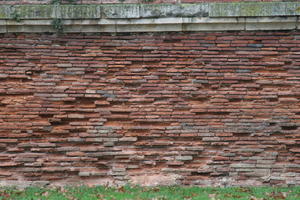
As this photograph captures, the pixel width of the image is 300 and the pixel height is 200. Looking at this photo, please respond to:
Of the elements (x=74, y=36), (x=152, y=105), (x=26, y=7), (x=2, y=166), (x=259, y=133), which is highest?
Answer: (x=26, y=7)

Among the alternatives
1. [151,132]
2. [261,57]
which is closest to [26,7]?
[151,132]

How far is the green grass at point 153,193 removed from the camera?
5.53m

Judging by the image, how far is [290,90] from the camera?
20.2ft

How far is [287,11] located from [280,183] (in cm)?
314

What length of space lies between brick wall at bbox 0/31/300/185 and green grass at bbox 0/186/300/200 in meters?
0.23

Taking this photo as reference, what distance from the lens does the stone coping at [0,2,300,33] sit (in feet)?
19.9

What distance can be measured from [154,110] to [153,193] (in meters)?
1.49

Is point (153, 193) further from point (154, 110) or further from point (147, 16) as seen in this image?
point (147, 16)

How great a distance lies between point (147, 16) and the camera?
6.12m

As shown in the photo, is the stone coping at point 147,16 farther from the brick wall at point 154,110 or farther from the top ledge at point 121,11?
the brick wall at point 154,110

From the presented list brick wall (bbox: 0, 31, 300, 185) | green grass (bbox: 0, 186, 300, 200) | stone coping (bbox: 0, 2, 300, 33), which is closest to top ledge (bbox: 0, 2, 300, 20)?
stone coping (bbox: 0, 2, 300, 33)

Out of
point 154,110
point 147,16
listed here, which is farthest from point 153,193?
point 147,16

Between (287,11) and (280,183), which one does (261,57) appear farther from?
(280,183)

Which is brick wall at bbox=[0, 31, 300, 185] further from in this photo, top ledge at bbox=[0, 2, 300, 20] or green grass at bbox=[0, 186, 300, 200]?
top ledge at bbox=[0, 2, 300, 20]
